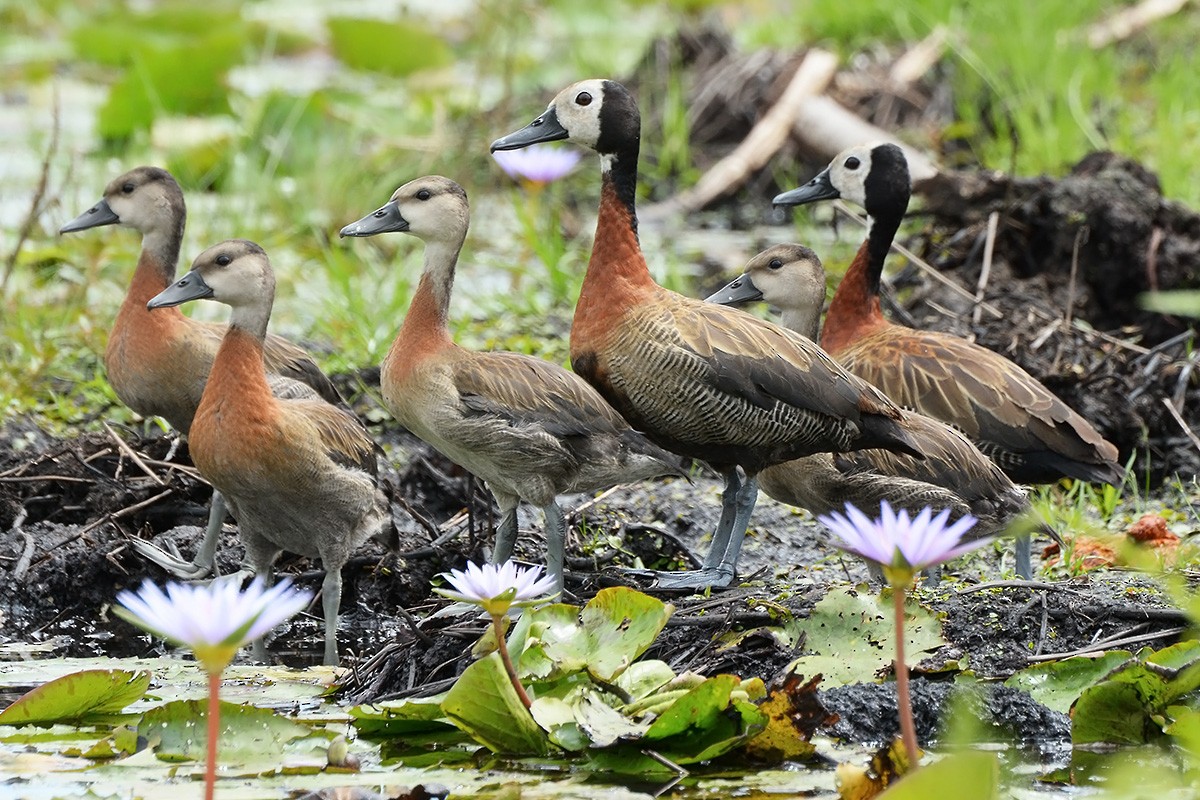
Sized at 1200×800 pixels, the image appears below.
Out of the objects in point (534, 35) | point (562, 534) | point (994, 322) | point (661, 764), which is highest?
point (534, 35)

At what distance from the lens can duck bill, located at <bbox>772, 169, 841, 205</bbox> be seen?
23.9 feet

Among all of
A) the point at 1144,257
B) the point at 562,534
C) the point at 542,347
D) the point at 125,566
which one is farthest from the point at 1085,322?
the point at 125,566

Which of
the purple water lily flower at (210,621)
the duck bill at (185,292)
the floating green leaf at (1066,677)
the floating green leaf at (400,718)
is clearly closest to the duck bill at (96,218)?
the duck bill at (185,292)

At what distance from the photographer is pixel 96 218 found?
24.0ft

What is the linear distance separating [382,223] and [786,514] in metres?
2.29

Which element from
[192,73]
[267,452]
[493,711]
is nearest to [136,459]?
[267,452]

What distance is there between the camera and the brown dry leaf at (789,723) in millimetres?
4191

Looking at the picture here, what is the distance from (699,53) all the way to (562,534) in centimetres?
829

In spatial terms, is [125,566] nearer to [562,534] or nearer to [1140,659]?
[562,534]

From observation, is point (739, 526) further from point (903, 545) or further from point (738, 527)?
point (903, 545)

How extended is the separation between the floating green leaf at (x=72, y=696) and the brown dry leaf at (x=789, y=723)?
5.44 ft

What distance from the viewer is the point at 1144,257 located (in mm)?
8445

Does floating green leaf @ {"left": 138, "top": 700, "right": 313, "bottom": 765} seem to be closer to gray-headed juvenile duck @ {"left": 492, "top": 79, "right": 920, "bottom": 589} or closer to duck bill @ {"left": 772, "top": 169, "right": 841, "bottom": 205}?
gray-headed juvenile duck @ {"left": 492, "top": 79, "right": 920, "bottom": 589}

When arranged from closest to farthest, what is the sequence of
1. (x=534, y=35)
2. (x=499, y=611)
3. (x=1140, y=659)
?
(x=499, y=611)
(x=1140, y=659)
(x=534, y=35)
